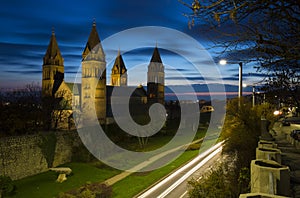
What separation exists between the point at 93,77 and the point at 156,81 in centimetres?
2851

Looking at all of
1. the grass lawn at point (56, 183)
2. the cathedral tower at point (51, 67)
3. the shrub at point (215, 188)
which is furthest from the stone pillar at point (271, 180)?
the cathedral tower at point (51, 67)

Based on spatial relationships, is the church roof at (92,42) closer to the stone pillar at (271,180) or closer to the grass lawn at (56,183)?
the grass lawn at (56,183)

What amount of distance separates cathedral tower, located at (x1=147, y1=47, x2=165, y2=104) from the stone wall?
5796 centimetres

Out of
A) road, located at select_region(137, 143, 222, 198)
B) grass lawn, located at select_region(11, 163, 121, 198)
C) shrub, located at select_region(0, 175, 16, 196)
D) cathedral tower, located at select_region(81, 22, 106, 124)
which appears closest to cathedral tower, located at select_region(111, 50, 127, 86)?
cathedral tower, located at select_region(81, 22, 106, 124)

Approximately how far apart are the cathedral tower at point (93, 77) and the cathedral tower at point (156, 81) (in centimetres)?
2380

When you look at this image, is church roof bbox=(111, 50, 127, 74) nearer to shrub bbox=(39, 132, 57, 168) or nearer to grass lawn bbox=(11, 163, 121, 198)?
grass lawn bbox=(11, 163, 121, 198)

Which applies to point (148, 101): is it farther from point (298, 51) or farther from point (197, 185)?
point (298, 51)

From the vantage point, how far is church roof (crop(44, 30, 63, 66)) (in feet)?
234

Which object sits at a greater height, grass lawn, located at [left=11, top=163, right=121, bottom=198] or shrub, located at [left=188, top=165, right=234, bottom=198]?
shrub, located at [left=188, top=165, right=234, bottom=198]

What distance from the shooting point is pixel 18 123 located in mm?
24047

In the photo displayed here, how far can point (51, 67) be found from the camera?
72.7m

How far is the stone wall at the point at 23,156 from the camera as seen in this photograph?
808 inches

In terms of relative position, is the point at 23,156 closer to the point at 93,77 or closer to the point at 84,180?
the point at 84,180

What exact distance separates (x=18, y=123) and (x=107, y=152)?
1050 cm
